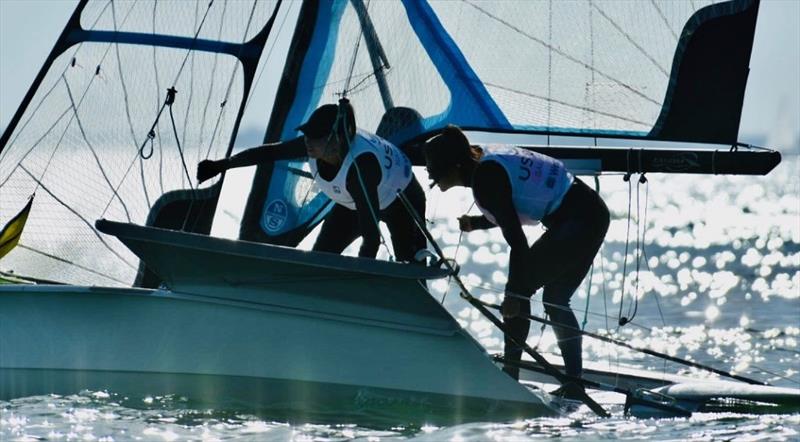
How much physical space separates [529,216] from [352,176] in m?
0.75

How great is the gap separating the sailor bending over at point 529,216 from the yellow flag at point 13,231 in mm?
2487

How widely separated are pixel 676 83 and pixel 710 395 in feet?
5.35

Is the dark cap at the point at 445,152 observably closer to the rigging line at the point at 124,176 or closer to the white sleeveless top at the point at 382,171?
the white sleeveless top at the point at 382,171

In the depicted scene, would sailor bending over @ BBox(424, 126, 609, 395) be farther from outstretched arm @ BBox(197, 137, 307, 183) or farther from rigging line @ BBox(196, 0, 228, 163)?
rigging line @ BBox(196, 0, 228, 163)

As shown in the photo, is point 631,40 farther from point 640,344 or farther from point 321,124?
point 640,344

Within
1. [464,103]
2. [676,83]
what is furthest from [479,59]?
[676,83]

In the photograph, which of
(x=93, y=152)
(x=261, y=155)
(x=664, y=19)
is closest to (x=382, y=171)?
(x=261, y=155)

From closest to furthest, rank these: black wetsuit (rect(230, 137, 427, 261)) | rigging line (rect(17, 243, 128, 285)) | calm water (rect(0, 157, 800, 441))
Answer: calm water (rect(0, 157, 800, 441)) < black wetsuit (rect(230, 137, 427, 261)) < rigging line (rect(17, 243, 128, 285))

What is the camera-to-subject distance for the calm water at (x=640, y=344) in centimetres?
629

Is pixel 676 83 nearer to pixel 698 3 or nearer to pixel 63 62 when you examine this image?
pixel 698 3

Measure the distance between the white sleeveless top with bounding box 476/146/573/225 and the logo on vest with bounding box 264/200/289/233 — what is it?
84.7 inches

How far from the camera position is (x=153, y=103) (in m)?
8.44

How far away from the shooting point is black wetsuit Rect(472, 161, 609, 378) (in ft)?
20.9

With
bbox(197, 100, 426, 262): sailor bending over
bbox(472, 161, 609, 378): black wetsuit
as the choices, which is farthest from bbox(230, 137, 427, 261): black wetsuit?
bbox(472, 161, 609, 378): black wetsuit
